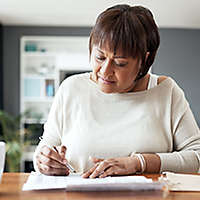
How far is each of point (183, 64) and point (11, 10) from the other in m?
Answer: 2.71

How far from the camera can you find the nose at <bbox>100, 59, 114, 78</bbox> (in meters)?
1.20

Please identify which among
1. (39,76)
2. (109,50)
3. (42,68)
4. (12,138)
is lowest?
(12,138)

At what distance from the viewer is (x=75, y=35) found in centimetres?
592

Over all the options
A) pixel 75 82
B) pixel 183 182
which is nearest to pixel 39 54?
pixel 75 82

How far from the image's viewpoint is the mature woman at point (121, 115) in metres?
1.18

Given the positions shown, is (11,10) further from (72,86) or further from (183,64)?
(72,86)

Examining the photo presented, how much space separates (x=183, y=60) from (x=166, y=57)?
0.28 m

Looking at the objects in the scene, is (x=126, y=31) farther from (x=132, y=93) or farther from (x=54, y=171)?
(x=54, y=171)

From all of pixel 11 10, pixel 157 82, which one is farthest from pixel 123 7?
pixel 11 10

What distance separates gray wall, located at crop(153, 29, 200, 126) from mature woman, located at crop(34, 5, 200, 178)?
4669 millimetres

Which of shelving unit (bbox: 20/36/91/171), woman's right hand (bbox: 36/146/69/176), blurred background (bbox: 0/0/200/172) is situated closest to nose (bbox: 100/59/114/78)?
woman's right hand (bbox: 36/146/69/176)

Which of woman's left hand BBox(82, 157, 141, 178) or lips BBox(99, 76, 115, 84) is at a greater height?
lips BBox(99, 76, 115, 84)

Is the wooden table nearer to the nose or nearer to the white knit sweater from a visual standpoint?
the white knit sweater

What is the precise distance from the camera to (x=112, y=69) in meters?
1.21
